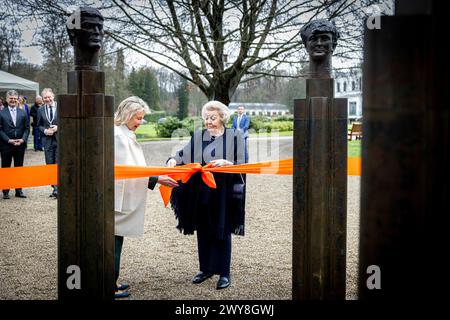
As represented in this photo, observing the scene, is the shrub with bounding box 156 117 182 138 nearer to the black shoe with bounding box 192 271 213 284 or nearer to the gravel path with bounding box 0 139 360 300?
the gravel path with bounding box 0 139 360 300

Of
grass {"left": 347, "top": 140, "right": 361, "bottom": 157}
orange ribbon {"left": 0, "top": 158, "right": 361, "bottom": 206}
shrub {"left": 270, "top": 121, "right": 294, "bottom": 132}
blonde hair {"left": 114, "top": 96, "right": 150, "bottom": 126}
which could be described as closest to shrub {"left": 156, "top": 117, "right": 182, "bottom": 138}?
shrub {"left": 270, "top": 121, "right": 294, "bottom": 132}

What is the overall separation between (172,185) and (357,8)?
6155 millimetres

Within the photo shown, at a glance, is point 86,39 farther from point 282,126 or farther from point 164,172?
point 282,126

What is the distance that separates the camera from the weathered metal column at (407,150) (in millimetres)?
1573

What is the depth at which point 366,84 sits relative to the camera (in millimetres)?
1719

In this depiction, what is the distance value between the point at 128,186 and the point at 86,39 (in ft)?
5.10

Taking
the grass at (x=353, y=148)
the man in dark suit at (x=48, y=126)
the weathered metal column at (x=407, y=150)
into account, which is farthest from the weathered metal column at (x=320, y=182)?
the grass at (x=353, y=148)

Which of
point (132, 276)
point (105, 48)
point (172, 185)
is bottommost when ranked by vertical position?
point (132, 276)

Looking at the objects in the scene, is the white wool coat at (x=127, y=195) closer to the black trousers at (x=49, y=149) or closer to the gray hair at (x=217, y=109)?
the gray hair at (x=217, y=109)

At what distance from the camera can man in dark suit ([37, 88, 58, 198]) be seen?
10.6 m

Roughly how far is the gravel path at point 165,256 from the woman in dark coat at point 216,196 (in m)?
0.38

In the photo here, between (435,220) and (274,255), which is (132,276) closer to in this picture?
(274,255)

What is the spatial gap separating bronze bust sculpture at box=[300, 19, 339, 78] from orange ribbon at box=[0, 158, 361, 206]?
4.83ft

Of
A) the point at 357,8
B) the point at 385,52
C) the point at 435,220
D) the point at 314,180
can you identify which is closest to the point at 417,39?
the point at 385,52
